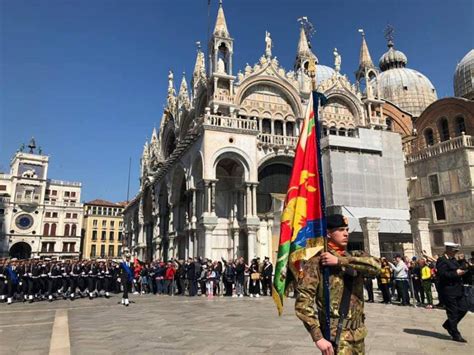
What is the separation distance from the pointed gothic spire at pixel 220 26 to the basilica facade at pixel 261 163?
77 millimetres

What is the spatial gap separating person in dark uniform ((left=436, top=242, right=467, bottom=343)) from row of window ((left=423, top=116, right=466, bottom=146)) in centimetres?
2762

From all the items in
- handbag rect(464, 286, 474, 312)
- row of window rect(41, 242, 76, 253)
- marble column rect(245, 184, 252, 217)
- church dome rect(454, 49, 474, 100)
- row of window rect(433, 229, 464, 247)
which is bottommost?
handbag rect(464, 286, 474, 312)

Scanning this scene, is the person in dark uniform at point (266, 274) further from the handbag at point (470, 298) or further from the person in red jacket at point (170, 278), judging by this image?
the handbag at point (470, 298)

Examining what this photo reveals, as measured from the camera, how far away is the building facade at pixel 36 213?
187ft

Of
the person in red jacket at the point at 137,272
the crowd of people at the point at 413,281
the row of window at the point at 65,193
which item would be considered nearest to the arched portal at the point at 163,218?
the person in red jacket at the point at 137,272

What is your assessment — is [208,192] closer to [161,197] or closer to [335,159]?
[335,159]

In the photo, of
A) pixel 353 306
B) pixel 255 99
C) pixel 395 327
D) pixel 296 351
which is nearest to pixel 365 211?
pixel 255 99

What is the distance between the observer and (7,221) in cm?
5662

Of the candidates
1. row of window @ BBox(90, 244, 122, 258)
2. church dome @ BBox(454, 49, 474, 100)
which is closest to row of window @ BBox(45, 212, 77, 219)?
row of window @ BBox(90, 244, 122, 258)

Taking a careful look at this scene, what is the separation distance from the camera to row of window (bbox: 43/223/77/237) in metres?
60.2

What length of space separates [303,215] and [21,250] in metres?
66.5

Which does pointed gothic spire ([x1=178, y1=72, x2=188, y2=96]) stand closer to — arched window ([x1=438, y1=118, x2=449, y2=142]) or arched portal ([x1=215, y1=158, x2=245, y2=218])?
arched portal ([x1=215, y1=158, x2=245, y2=218])

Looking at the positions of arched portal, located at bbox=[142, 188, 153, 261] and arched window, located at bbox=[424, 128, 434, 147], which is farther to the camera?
arched portal, located at bbox=[142, 188, 153, 261]

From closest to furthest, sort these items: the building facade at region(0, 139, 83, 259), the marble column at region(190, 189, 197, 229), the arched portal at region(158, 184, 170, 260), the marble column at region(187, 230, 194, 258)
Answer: the marble column at region(190, 189, 197, 229) < the marble column at region(187, 230, 194, 258) < the arched portal at region(158, 184, 170, 260) < the building facade at region(0, 139, 83, 259)
